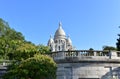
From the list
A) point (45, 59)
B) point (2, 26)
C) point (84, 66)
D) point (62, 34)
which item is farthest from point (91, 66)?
point (62, 34)

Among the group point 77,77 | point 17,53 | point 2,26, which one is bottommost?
point 77,77

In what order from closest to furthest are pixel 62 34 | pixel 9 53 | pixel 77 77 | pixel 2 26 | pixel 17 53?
pixel 77 77
pixel 17 53
pixel 9 53
pixel 2 26
pixel 62 34

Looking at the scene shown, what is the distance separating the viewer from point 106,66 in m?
26.4

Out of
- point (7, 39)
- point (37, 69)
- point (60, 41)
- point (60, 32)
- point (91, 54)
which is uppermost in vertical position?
point (60, 32)

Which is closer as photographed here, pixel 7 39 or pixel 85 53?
pixel 85 53

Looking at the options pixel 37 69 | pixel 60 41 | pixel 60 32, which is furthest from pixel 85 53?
pixel 60 41

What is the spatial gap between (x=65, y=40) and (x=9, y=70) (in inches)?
2846

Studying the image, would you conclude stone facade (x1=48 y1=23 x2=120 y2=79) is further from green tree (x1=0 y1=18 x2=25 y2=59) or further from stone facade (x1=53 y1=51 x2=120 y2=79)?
green tree (x1=0 y1=18 x2=25 y2=59)

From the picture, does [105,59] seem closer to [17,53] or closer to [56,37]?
[17,53]

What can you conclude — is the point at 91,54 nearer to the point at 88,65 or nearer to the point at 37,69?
the point at 88,65

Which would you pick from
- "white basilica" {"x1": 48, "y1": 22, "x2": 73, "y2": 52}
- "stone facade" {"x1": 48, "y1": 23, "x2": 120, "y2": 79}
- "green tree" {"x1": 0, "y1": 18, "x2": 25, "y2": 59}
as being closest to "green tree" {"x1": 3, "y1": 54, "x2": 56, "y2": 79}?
"stone facade" {"x1": 48, "y1": 23, "x2": 120, "y2": 79}

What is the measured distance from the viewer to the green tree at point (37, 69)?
1019 inches

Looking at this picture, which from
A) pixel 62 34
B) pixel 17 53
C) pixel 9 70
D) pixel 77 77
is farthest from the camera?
pixel 62 34

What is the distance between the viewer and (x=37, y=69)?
26047mm
